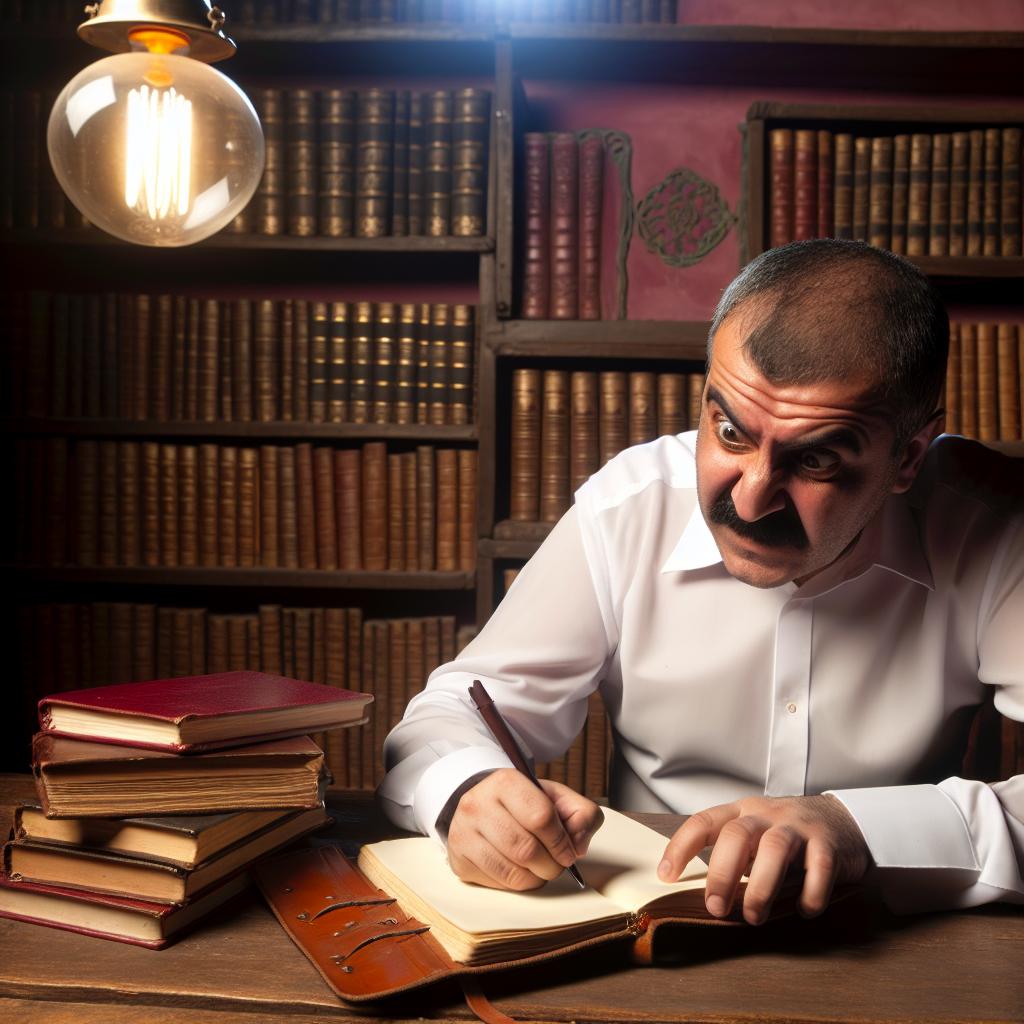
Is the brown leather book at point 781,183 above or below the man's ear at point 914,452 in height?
above

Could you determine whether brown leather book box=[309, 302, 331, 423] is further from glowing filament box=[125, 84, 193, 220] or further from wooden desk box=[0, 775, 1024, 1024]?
wooden desk box=[0, 775, 1024, 1024]

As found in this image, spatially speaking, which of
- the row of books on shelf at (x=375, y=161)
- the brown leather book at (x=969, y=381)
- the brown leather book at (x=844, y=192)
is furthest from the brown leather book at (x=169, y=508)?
the brown leather book at (x=969, y=381)

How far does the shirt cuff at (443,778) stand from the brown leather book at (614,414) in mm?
1480

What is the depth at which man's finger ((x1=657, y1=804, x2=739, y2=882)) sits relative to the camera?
2.72 feet

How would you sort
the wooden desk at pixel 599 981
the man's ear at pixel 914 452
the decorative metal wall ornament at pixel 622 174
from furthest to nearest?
the decorative metal wall ornament at pixel 622 174
the man's ear at pixel 914 452
the wooden desk at pixel 599 981

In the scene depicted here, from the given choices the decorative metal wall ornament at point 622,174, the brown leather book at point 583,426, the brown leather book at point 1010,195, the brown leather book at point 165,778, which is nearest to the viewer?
the brown leather book at point 165,778

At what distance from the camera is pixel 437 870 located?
871 millimetres

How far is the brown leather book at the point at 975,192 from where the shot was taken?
232 centimetres

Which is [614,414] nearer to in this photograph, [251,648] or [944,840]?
[251,648]

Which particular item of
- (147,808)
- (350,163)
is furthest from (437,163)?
(147,808)

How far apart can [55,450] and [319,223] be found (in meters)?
0.84

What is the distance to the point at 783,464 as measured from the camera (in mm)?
1035

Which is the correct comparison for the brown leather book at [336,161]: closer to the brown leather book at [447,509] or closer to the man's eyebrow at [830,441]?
the brown leather book at [447,509]

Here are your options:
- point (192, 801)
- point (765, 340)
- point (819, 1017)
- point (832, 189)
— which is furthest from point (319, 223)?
point (819, 1017)
